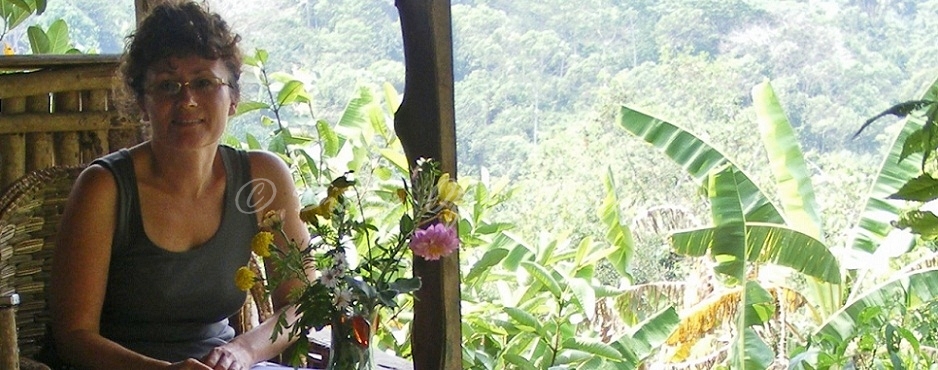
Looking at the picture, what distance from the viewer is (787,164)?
3078 millimetres

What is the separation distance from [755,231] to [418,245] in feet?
6.09

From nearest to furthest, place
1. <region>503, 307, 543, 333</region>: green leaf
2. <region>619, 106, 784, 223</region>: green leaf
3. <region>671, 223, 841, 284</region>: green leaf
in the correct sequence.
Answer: <region>503, 307, 543, 333</region>: green leaf
<region>671, 223, 841, 284</region>: green leaf
<region>619, 106, 784, 223</region>: green leaf

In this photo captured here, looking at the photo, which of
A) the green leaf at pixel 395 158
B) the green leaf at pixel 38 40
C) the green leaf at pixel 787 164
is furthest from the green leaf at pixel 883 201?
the green leaf at pixel 38 40

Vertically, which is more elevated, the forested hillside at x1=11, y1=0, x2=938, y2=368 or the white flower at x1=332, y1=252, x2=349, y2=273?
the forested hillside at x1=11, y1=0, x2=938, y2=368

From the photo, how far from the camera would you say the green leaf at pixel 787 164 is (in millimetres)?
3045

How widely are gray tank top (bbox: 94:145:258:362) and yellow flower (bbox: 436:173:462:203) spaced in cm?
55

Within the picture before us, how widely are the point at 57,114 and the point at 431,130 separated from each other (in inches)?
36.8

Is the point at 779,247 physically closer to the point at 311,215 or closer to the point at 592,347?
the point at 592,347

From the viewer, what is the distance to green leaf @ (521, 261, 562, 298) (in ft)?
8.67

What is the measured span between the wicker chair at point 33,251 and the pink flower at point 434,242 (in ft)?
2.03

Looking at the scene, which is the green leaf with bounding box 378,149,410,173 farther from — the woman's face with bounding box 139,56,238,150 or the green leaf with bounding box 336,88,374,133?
the woman's face with bounding box 139,56,238,150

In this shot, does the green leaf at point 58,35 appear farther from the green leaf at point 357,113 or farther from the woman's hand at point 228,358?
the woman's hand at point 228,358

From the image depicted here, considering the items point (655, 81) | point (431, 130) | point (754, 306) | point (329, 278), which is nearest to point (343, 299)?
point (329, 278)

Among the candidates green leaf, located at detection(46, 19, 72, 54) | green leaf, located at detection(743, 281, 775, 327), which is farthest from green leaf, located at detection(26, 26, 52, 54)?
green leaf, located at detection(743, 281, 775, 327)
